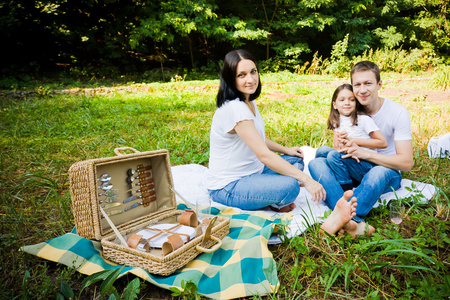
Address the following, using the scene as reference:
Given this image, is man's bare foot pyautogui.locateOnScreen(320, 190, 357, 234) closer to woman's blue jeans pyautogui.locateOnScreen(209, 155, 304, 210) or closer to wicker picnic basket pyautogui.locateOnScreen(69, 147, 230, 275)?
woman's blue jeans pyautogui.locateOnScreen(209, 155, 304, 210)

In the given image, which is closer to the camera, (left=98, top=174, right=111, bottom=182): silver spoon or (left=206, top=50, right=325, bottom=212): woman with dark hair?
(left=98, top=174, right=111, bottom=182): silver spoon

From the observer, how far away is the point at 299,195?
2.52 metres

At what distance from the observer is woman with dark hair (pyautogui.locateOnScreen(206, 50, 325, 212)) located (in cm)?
202

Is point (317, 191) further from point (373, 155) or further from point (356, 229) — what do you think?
point (373, 155)

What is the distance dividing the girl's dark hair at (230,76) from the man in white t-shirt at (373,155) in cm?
86

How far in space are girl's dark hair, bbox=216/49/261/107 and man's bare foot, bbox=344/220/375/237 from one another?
1210mm

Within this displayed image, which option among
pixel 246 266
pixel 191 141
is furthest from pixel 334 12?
pixel 246 266

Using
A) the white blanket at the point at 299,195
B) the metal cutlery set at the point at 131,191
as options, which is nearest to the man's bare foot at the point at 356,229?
the white blanket at the point at 299,195

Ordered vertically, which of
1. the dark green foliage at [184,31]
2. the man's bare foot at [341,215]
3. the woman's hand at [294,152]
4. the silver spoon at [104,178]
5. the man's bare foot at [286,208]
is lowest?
the man's bare foot at [286,208]

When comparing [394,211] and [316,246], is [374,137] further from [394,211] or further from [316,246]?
[316,246]

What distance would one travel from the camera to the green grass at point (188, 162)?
143 cm

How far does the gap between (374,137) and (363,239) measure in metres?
0.90

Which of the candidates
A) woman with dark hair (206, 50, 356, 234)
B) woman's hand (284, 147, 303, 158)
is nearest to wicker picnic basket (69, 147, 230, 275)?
woman with dark hair (206, 50, 356, 234)

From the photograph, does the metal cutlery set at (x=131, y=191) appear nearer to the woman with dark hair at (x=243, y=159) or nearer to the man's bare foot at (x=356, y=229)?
the woman with dark hair at (x=243, y=159)
